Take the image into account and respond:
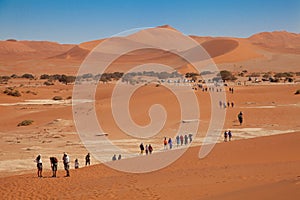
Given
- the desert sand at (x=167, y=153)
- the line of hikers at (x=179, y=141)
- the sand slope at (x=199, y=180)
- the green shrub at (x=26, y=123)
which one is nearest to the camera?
the sand slope at (x=199, y=180)

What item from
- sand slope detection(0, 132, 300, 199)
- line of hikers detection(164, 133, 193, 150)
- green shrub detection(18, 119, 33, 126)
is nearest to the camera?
sand slope detection(0, 132, 300, 199)

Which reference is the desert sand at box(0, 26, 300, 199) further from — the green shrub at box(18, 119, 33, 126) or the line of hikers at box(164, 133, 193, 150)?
the line of hikers at box(164, 133, 193, 150)

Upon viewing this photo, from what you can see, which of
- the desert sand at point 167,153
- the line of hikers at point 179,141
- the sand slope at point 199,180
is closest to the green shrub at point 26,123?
the desert sand at point 167,153

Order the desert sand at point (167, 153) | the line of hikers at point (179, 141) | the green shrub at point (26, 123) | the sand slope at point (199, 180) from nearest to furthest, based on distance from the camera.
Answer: the sand slope at point (199, 180) → the desert sand at point (167, 153) → the line of hikers at point (179, 141) → the green shrub at point (26, 123)

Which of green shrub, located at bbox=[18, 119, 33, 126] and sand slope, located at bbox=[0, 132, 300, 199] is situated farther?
green shrub, located at bbox=[18, 119, 33, 126]

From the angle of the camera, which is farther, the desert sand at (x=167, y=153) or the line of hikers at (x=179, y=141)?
the line of hikers at (x=179, y=141)

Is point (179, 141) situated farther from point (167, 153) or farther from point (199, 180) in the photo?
point (199, 180)

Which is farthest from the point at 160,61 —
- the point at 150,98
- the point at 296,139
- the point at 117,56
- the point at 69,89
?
the point at 296,139

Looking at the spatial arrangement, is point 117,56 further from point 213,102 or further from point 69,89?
point 213,102

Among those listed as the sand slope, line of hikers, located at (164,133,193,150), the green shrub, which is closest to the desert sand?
the sand slope

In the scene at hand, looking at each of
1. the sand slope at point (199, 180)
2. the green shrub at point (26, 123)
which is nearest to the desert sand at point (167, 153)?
the sand slope at point (199, 180)

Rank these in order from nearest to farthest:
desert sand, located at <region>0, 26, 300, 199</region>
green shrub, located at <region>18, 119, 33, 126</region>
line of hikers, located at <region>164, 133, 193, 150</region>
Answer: desert sand, located at <region>0, 26, 300, 199</region> < line of hikers, located at <region>164, 133, 193, 150</region> < green shrub, located at <region>18, 119, 33, 126</region>

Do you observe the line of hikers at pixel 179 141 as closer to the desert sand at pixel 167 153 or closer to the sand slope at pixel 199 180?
the desert sand at pixel 167 153

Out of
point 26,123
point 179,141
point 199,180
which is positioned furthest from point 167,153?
point 26,123
